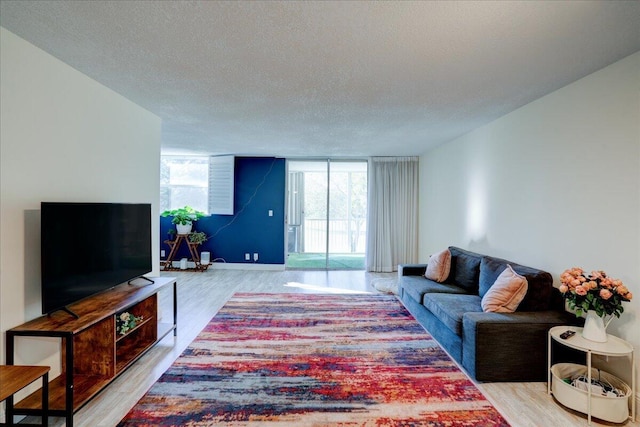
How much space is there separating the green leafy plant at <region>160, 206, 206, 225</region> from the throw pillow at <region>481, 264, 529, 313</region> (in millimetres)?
5484

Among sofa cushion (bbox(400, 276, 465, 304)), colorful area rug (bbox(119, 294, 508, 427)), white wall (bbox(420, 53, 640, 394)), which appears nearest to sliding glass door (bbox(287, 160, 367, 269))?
sofa cushion (bbox(400, 276, 465, 304))

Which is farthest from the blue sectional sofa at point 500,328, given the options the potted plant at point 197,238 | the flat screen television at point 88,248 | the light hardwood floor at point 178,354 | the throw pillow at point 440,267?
the potted plant at point 197,238

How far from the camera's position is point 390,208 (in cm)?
657

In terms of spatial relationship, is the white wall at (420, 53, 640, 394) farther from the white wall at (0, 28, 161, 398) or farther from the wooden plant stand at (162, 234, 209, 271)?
the wooden plant stand at (162, 234, 209, 271)

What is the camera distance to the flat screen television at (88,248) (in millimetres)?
2037

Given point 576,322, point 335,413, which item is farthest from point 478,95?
point 335,413

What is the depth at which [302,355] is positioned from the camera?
9.43 ft

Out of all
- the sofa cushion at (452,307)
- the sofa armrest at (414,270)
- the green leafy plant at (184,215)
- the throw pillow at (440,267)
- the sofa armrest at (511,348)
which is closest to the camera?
the sofa armrest at (511,348)

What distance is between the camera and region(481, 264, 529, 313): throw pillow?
2.64 m

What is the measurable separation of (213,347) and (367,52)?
9.33ft

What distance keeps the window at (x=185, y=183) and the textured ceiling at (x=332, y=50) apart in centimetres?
339

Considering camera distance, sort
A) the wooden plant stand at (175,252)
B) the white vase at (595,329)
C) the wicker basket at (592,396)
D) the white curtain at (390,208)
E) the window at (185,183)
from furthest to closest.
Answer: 1. the window at (185,183)
2. the white curtain at (390,208)
3. the wooden plant stand at (175,252)
4. the white vase at (595,329)
5. the wicker basket at (592,396)

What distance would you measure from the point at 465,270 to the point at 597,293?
173cm

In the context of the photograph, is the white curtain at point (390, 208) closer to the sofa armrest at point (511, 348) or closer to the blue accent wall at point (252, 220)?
the blue accent wall at point (252, 220)
